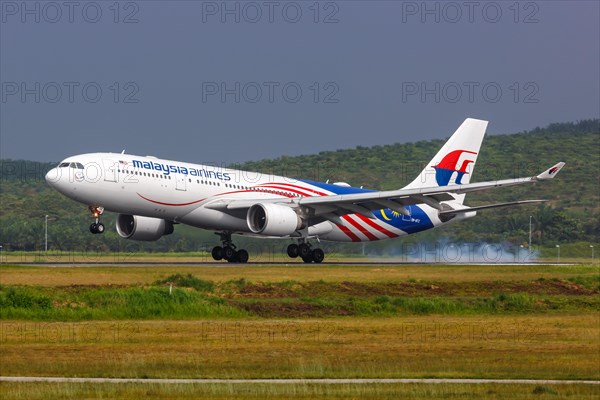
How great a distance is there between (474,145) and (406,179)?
234 feet

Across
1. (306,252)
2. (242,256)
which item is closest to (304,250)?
(306,252)

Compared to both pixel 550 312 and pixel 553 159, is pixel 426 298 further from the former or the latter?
pixel 553 159

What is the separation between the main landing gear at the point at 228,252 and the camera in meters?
56.8

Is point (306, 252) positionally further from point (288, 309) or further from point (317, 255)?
point (288, 309)

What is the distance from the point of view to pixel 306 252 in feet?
187

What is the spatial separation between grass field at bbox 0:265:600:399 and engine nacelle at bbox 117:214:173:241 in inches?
261

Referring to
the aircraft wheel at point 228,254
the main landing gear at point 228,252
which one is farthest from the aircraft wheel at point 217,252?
the aircraft wheel at point 228,254

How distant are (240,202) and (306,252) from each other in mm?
4915

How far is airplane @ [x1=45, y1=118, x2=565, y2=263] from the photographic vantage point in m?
50.1

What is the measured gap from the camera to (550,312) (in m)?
39.2

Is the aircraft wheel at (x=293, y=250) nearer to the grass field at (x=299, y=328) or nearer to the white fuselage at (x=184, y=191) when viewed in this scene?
the white fuselage at (x=184, y=191)

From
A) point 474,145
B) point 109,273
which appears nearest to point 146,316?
point 109,273

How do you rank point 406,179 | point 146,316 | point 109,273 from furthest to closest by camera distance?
1. point 406,179
2. point 109,273
3. point 146,316

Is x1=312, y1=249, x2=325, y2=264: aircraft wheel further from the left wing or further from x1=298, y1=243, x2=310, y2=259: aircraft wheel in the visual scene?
the left wing
